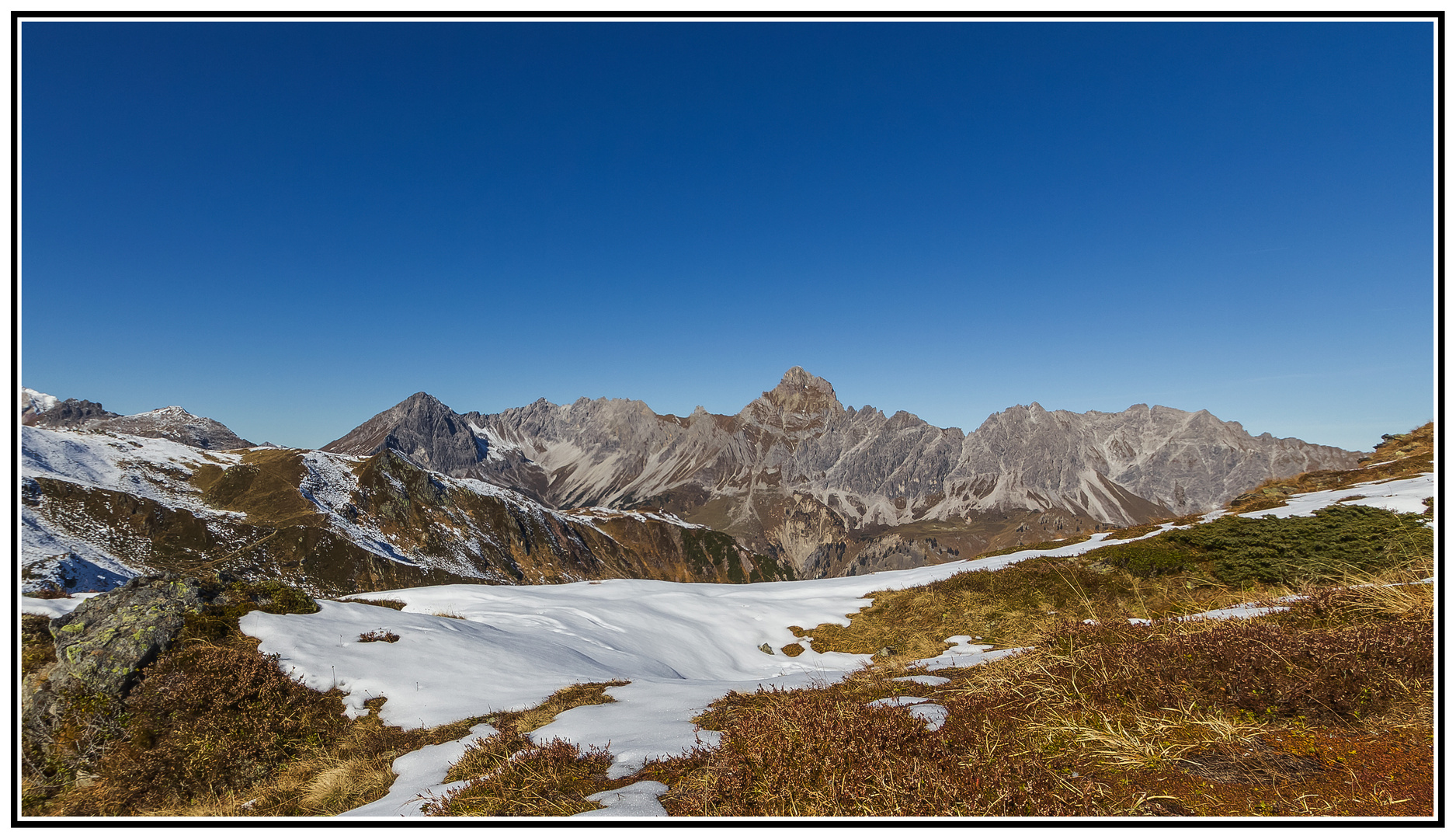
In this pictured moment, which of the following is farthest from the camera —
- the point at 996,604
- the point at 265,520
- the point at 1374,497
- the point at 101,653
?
the point at 265,520

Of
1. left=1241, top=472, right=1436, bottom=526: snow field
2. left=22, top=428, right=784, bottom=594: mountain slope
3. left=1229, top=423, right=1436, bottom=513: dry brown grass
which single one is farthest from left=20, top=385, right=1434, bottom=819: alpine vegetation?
left=22, top=428, right=784, bottom=594: mountain slope

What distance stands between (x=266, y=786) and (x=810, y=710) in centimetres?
703

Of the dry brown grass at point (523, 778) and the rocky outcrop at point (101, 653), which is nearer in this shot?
the dry brown grass at point (523, 778)

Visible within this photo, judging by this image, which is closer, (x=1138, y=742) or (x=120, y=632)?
(x=1138, y=742)

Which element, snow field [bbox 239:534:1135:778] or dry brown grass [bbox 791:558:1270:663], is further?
dry brown grass [bbox 791:558:1270:663]

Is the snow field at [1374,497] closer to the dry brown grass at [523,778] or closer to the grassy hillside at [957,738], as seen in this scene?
the grassy hillside at [957,738]

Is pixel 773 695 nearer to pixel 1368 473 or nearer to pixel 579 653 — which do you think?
pixel 579 653

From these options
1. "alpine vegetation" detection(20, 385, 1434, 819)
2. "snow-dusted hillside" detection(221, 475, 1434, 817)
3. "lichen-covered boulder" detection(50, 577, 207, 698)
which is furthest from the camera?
"lichen-covered boulder" detection(50, 577, 207, 698)

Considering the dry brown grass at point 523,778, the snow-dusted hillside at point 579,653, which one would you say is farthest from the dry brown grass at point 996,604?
the dry brown grass at point 523,778

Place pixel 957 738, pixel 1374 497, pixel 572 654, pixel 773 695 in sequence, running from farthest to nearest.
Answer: pixel 1374 497 < pixel 572 654 < pixel 773 695 < pixel 957 738

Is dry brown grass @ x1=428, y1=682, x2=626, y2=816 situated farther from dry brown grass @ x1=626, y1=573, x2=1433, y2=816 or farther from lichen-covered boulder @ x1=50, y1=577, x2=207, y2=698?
lichen-covered boulder @ x1=50, y1=577, x2=207, y2=698

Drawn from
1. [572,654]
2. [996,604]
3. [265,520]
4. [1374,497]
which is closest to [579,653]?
[572,654]

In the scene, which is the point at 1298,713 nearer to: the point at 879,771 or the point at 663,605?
the point at 879,771
